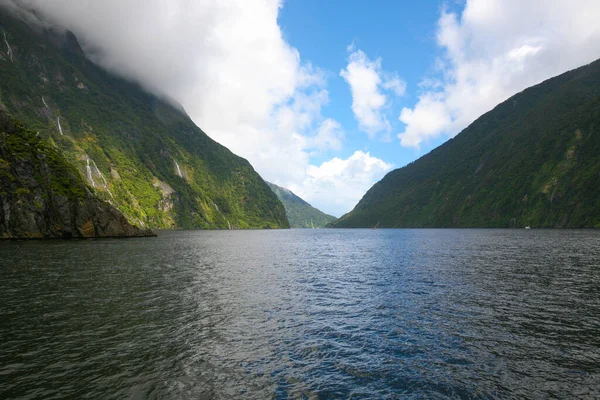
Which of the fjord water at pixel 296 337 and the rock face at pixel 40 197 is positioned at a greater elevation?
the rock face at pixel 40 197

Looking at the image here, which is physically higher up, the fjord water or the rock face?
the rock face

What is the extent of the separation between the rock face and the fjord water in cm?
6794

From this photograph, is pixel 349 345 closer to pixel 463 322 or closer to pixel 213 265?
pixel 463 322

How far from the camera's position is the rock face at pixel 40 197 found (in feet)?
297

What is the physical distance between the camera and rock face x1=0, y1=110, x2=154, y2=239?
90500mm

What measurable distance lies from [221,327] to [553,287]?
1465 inches

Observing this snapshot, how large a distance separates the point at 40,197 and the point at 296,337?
4349 inches

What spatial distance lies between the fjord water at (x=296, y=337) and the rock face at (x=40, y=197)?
67.9m

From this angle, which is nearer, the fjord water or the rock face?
the fjord water

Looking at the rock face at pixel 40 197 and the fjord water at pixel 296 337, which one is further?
the rock face at pixel 40 197

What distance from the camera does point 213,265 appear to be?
56.1 metres

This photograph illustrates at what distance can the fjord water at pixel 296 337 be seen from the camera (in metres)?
14.5

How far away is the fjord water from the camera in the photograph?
14.5m

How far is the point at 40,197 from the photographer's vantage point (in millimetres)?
95500
